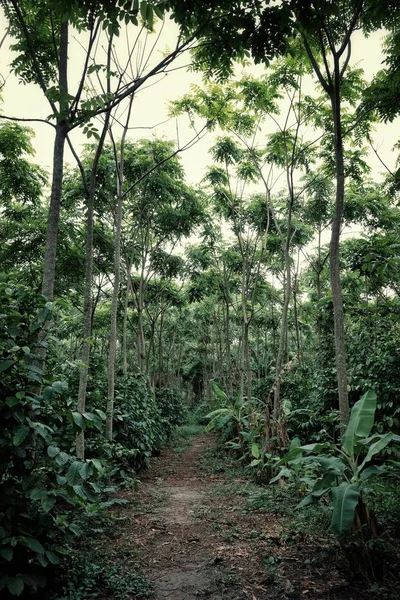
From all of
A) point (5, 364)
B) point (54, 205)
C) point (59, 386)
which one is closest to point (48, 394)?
point (59, 386)

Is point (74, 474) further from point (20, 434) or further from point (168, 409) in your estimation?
point (168, 409)

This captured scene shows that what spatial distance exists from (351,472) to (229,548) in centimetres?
171

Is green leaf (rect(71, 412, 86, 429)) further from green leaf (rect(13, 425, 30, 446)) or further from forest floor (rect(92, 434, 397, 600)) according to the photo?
forest floor (rect(92, 434, 397, 600))

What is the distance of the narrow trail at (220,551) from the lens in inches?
130

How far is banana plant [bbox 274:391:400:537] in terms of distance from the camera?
10.0 feet

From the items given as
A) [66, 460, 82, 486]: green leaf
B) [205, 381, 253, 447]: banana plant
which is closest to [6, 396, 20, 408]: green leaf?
[66, 460, 82, 486]: green leaf

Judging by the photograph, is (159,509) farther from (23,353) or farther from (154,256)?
(154,256)

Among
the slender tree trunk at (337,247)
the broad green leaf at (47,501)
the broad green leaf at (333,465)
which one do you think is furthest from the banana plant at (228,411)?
the broad green leaf at (47,501)

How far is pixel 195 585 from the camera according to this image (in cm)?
347

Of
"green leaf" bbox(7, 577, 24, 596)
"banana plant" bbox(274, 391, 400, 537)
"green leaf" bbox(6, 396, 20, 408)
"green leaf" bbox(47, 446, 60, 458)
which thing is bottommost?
"green leaf" bbox(7, 577, 24, 596)

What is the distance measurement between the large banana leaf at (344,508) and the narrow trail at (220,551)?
0.63m

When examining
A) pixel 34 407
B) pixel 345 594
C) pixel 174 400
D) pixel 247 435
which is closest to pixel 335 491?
pixel 345 594

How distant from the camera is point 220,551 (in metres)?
4.14

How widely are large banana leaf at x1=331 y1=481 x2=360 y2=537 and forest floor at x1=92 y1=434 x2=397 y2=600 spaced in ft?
2.07
